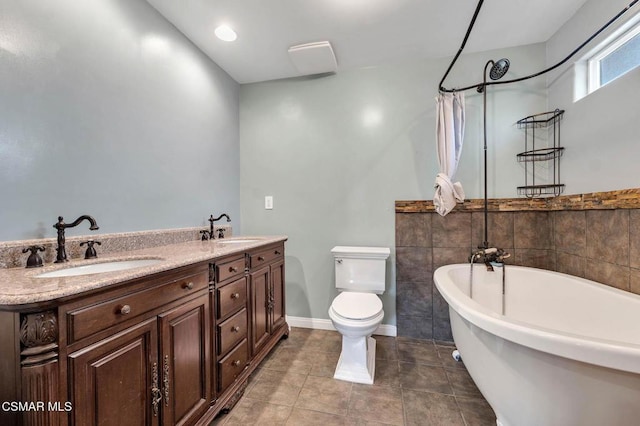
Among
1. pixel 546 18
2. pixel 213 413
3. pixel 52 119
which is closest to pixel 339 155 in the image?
pixel 546 18

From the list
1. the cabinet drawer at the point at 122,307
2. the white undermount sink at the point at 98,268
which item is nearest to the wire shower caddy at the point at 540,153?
the cabinet drawer at the point at 122,307

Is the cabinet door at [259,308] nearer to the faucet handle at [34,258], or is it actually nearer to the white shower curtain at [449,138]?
the faucet handle at [34,258]

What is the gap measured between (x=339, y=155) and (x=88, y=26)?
183 centimetres

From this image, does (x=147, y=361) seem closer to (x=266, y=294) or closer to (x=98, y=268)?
(x=98, y=268)

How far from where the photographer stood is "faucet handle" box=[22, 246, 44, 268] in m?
1.06

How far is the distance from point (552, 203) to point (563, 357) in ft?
5.37

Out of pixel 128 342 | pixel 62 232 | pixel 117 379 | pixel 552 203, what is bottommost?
pixel 117 379

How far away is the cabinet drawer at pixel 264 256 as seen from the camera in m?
1.77

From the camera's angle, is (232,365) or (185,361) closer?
(185,361)

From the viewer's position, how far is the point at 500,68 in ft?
6.41

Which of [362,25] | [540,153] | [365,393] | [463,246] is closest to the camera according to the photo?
[365,393]

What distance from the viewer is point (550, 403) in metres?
0.96

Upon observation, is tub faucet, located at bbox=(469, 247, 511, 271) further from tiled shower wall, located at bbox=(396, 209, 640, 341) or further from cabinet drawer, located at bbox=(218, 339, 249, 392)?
cabinet drawer, located at bbox=(218, 339, 249, 392)

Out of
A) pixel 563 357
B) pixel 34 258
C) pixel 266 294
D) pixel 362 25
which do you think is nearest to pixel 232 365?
pixel 266 294
